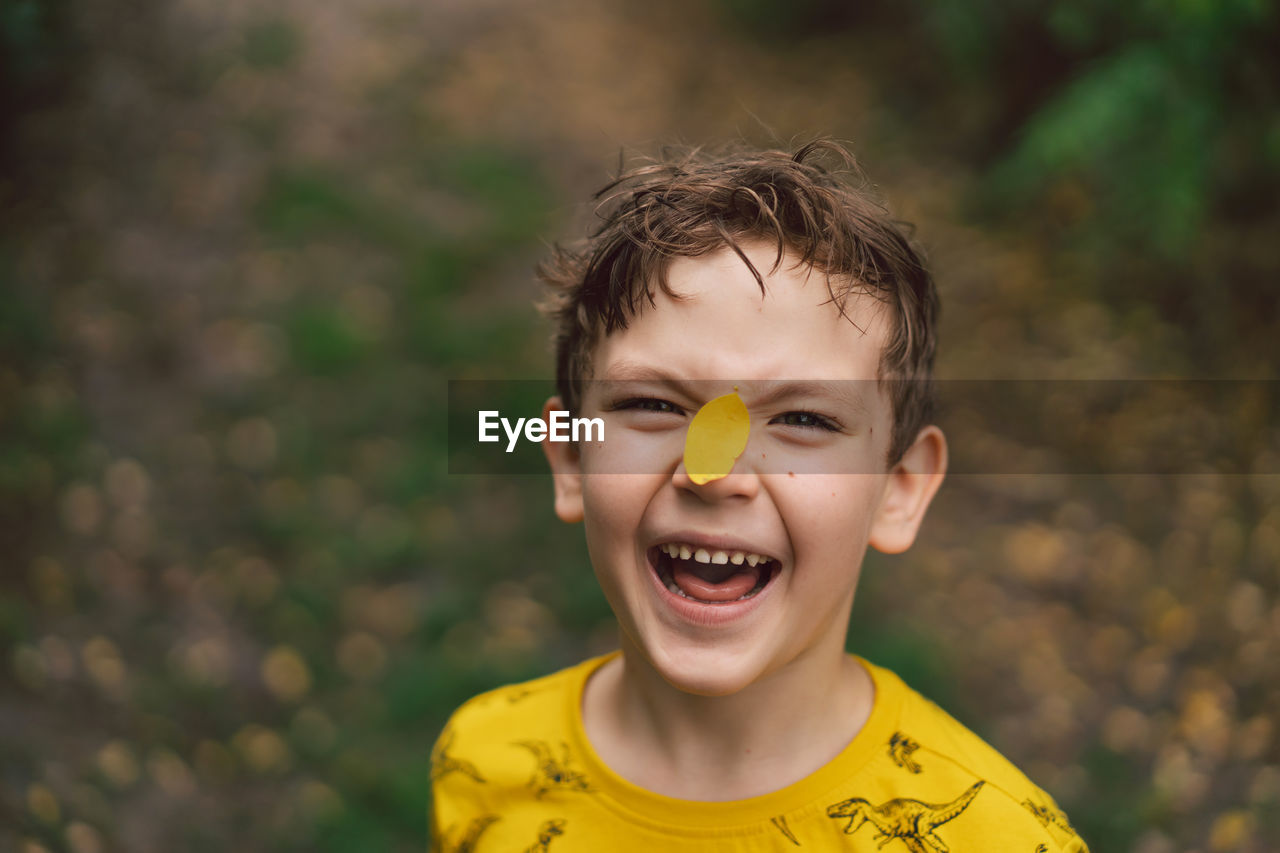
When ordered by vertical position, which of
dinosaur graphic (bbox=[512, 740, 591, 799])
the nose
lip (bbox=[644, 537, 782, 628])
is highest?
the nose

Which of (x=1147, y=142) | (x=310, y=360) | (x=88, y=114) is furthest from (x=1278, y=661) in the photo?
Answer: (x=88, y=114)

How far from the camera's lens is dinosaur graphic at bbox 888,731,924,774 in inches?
60.9

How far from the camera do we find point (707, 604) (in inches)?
58.0

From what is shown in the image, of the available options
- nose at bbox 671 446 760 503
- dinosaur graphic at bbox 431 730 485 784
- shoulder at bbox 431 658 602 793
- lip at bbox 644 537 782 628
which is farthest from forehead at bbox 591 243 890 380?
dinosaur graphic at bbox 431 730 485 784

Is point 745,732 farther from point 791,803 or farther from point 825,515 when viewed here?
point 825,515

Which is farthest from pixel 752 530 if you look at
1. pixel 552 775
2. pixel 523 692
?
pixel 523 692

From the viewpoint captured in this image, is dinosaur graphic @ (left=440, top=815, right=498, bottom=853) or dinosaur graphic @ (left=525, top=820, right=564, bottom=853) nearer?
dinosaur graphic @ (left=525, top=820, right=564, bottom=853)

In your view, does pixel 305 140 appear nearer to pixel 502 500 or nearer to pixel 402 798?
pixel 502 500

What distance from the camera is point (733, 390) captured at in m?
1.44

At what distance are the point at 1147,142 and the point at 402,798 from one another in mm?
3486

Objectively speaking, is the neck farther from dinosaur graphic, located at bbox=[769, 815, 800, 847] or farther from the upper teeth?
the upper teeth

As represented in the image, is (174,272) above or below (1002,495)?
above

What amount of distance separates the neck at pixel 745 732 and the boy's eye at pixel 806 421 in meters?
0.37

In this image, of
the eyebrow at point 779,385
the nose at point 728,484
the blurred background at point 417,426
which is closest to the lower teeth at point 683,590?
the nose at point 728,484
